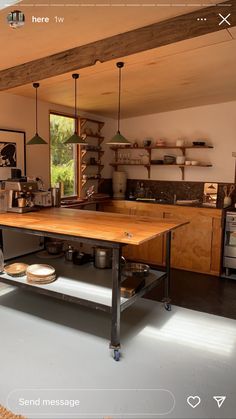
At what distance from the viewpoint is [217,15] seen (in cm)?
232

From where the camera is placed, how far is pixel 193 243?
473 cm

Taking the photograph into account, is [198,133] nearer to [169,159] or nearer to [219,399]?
[169,159]

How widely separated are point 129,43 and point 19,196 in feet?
6.25

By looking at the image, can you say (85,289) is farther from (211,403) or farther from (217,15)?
(217,15)

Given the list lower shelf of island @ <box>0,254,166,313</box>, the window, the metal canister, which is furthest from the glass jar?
the window

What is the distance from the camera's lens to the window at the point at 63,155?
16.4 feet

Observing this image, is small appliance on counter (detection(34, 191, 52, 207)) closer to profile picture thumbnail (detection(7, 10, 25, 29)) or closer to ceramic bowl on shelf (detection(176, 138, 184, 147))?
profile picture thumbnail (detection(7, 10, 25, 29))

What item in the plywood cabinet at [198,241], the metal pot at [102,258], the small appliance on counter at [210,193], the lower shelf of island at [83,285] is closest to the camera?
the lower shelf of island at [83,285]

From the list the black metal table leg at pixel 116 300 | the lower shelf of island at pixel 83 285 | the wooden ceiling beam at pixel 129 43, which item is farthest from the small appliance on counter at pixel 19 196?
the black metal table leg at pixel 116 300

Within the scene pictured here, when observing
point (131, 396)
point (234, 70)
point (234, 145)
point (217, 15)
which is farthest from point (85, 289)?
point (234, 145)

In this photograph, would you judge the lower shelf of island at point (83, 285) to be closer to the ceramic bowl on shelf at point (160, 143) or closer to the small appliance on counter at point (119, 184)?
the small appliance on counter at point (119, 184)

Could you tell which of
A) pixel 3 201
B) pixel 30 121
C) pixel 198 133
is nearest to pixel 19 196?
pixel 3 201

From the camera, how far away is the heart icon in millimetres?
2017

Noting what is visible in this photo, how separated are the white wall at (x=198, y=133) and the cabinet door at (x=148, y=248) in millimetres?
889
